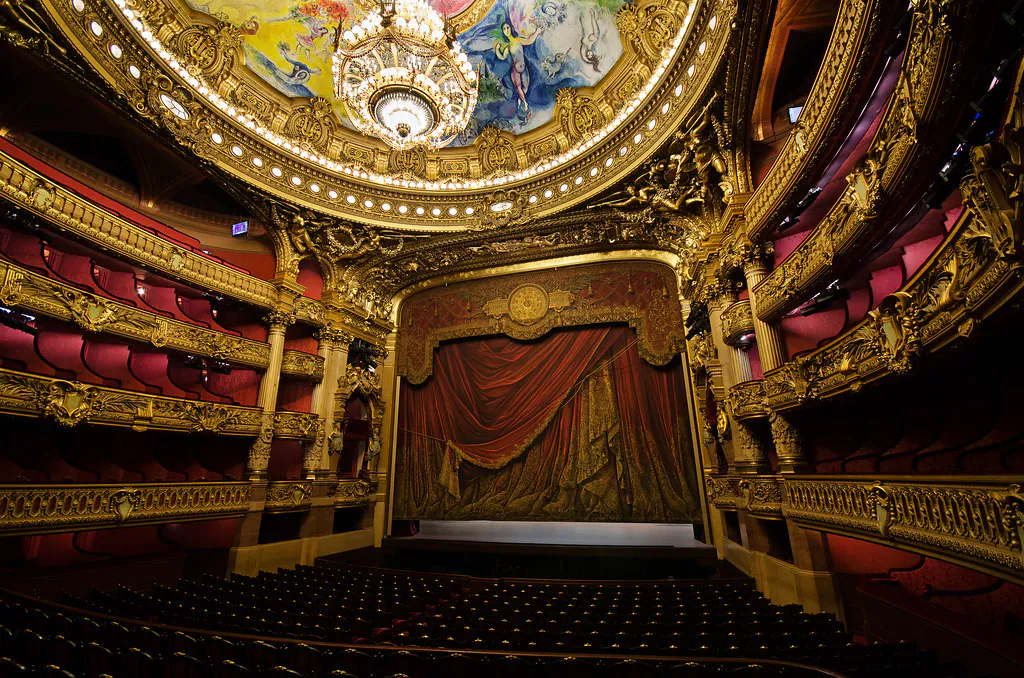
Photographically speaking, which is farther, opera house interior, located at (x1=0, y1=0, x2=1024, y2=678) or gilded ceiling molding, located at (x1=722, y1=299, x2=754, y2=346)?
gilded ceiling molding, located at (x1=722, y1=299, x2=754, y2=346)

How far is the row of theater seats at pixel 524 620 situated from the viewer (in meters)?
3.27

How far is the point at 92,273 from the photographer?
28.3 ft

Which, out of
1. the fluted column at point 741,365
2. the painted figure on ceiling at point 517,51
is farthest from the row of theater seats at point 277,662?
the painted figure on ceiling at point 517,51

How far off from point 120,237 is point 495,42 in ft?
30.9

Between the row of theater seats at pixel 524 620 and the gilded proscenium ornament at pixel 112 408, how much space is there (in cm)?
333

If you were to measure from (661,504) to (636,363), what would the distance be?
367 centimetres

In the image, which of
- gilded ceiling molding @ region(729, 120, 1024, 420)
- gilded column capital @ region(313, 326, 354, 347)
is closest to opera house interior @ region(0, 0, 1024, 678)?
gilded ceiling molding @ region(729, 120, 1024, 420)

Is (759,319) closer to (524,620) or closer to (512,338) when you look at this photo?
(524,620)

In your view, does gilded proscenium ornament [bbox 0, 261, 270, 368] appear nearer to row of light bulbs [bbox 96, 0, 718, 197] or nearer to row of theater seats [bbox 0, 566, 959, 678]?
row of light bulbs [bbox 96, 0, 718, 197]

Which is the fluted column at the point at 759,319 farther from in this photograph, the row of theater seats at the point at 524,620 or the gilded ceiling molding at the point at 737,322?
the row of theater seats at the point at 524,620

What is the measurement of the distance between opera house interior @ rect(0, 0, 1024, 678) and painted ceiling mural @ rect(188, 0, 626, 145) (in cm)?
8

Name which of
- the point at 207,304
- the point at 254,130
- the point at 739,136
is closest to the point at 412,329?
the point at 207,304

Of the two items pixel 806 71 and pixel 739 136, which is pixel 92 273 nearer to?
pixel 739 136

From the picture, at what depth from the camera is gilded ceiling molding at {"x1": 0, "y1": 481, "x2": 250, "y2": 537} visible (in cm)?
623
